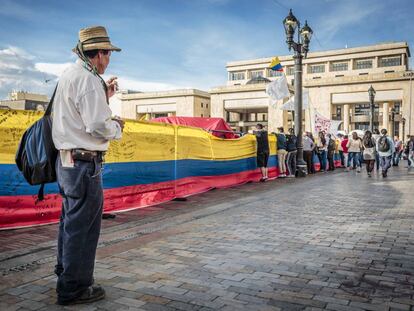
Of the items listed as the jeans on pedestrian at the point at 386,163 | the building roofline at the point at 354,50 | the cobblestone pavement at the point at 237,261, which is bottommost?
the cobblestone pavement at the point at 237,261

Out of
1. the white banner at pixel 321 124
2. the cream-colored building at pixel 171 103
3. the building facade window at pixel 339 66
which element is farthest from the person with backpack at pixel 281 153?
the building facade window at pixel 339 66

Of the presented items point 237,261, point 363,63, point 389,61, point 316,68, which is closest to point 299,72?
point 237,261

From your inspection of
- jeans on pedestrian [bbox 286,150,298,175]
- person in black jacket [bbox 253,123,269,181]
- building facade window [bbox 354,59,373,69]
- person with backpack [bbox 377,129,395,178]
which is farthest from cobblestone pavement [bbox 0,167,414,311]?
building facade window [bbox 354,59,373,69]

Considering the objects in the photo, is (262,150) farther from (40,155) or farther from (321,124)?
(40,155)

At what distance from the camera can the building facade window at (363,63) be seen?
84137 millimetres

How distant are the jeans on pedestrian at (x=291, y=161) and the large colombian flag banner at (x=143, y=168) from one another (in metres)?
2.93

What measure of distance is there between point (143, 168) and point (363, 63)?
285 ft

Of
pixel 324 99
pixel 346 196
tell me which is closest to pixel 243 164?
pixel 346 196

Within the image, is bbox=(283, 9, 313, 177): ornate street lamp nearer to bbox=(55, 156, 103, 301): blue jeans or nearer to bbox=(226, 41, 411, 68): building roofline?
bbox=(55, 156, 103, 301): blue jeans

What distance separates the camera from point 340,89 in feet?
189

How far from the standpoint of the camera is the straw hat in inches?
123

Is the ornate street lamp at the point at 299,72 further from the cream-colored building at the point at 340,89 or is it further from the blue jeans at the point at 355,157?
the cream-colored building at the point at 340,89

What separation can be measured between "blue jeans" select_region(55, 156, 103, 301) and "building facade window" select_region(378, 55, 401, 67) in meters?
89.0

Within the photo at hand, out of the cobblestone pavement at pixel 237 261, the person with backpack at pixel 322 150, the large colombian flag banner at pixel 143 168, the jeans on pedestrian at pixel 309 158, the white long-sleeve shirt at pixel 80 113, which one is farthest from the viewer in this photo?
the person with backpack at pixel 322 150
